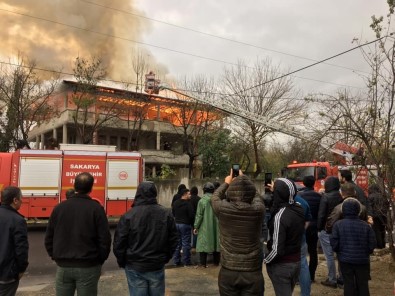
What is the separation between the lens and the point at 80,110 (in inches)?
1091

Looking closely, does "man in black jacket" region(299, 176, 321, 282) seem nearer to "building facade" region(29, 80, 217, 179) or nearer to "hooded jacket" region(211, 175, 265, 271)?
"hooded jacket" region(211, 175, 265, 271)

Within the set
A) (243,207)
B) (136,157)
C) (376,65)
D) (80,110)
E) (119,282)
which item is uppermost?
(80,110)

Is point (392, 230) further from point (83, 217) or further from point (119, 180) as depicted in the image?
point (119, 180)

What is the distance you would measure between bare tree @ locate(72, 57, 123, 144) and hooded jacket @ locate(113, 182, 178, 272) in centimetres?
2098

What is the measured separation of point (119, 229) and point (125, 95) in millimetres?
24357

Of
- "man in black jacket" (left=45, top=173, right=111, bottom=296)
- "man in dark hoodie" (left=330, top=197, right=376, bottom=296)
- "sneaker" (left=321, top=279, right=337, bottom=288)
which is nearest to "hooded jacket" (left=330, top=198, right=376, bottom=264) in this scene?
"man in dark hoodie" (left=330, top=197, right=376, bottom=296)

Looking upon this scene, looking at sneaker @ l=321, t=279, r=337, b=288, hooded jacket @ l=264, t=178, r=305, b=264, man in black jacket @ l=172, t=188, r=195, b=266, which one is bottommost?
sneaker @ l=321, t=279, r=337, b=288

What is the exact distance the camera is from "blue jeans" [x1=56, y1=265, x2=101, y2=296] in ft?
12.7

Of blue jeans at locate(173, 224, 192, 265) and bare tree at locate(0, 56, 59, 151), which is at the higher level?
bare tree at locate(0, 56, 59, 151)

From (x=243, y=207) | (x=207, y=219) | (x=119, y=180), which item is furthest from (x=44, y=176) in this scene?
(x=243, y=207)

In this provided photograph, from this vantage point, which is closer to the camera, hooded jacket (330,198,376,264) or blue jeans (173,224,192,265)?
hooded jacket (330,198,376,264)

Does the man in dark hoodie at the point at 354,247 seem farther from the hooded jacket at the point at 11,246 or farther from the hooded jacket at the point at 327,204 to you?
the hooded jacket at the point at 11,246

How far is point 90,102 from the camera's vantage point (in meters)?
24.0

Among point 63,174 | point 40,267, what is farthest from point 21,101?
point 40,267
